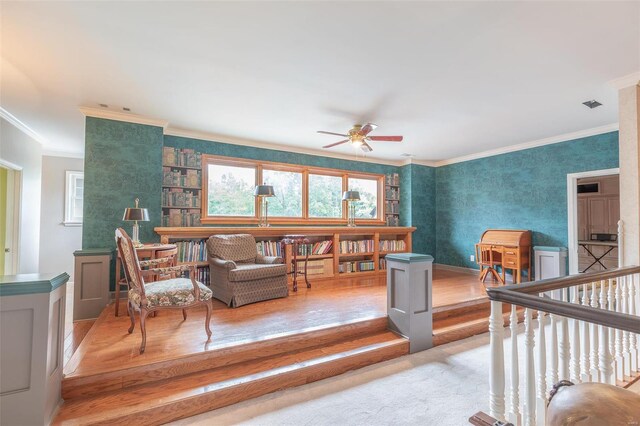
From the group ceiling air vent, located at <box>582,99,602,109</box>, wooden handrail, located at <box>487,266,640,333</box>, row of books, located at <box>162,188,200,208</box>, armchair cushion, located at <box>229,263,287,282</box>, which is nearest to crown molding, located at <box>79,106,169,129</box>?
row of books, located at <box>162,188,200,208</box>

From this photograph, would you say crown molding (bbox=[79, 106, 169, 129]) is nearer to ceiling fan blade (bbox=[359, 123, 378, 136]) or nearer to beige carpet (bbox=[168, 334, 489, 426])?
ceiling fan blade (bbox=[359, 123, 378, 136])

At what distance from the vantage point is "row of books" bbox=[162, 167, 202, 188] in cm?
450

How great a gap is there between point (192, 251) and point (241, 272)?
3.83 feet

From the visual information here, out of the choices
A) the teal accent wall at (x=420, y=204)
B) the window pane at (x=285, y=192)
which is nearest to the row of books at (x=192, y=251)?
the window pane at (x=285, y=192)

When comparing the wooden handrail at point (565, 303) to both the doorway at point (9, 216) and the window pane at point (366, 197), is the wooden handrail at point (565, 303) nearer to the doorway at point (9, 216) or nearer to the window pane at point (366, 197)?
the window pane at point (366, 197)

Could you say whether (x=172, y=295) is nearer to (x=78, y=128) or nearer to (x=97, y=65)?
(x=97, y=65)

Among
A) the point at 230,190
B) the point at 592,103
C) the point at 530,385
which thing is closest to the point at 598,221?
the point at 592,103

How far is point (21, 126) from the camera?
425 cm

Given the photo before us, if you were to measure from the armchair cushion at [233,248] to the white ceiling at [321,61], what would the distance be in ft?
5.63

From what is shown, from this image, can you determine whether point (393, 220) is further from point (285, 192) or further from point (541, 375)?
point (541, 375)

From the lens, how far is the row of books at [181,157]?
451 centimetres

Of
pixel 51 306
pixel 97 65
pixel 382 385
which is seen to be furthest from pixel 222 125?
pixel 382 385

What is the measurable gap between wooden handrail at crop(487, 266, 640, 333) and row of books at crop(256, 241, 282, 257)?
12.0 ft

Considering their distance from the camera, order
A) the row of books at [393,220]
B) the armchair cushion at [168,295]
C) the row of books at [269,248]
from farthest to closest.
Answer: the row of books at [393,220] < the row of books at [269,248] < the armchair cushion at [168,295]
